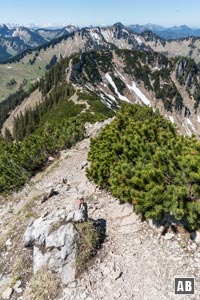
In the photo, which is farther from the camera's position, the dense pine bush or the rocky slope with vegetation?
the dense pine bush

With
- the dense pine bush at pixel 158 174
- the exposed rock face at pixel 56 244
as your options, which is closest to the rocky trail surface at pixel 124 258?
the exposed rock face at pixel 56 244

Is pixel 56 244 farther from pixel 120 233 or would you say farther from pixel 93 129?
pixel 93 129

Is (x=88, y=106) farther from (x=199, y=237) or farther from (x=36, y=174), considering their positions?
(x=199, y=237)

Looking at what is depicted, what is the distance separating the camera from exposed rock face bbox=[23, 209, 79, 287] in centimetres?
1669

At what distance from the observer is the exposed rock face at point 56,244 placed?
16.7m

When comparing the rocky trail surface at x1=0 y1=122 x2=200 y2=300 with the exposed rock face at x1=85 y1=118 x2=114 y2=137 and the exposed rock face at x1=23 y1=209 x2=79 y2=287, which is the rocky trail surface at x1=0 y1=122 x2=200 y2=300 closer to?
the exposed rock face at x1=23 y1=209 x2=79 y2=287

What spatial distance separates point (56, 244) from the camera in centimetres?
1725

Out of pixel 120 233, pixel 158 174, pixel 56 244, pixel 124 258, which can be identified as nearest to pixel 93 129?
pixel 120 233

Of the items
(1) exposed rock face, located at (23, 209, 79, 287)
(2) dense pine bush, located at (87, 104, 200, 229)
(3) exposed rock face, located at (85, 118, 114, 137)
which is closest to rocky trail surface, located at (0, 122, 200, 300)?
(1) exposed rock face, located at (23, 209, 79, 287)

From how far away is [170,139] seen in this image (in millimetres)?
18953

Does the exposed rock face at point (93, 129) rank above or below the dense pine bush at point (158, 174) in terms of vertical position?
below

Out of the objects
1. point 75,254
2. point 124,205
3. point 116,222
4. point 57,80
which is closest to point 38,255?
point 75,254

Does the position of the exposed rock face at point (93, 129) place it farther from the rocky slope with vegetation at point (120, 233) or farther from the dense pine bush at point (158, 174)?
the dense pine bush at point (158, 174)

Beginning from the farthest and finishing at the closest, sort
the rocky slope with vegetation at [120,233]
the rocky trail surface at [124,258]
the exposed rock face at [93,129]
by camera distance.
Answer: the exposed rock face at [93,129] → the rocky slope with vegetation at [120,233] → the rocky trail surface at [124,258]
